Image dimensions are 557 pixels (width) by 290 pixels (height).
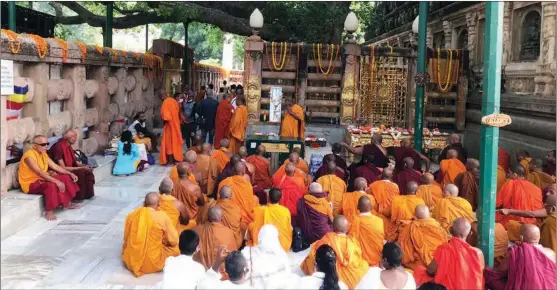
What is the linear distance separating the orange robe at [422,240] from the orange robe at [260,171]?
439 cm

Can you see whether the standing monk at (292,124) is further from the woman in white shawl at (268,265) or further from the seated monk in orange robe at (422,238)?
the woman in white shawl at (268,265)

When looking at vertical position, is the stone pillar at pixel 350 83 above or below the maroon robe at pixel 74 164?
above

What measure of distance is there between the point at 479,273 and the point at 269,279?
2264 millimetres

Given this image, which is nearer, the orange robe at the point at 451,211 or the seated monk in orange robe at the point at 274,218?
the seated monk in orange robe at the point at 274,218

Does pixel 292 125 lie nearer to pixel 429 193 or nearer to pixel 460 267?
pixel 429 193

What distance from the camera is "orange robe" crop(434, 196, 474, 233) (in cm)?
845

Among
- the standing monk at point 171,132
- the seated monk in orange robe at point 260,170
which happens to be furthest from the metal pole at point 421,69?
the standing monk at point 171,132

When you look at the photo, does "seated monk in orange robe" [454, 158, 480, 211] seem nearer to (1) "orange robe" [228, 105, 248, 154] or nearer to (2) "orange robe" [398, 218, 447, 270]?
(2) "orange robe" [398, 218, 447, 270]

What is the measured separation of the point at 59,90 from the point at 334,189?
5.92 metres

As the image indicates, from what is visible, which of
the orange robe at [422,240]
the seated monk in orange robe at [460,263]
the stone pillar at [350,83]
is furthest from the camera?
the stone pillar at [350,83]

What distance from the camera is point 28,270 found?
7.55 metres

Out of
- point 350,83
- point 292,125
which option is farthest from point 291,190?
point 350,83

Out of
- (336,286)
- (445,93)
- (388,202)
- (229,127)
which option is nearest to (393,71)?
(445,93)

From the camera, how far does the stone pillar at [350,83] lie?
17.5 m
